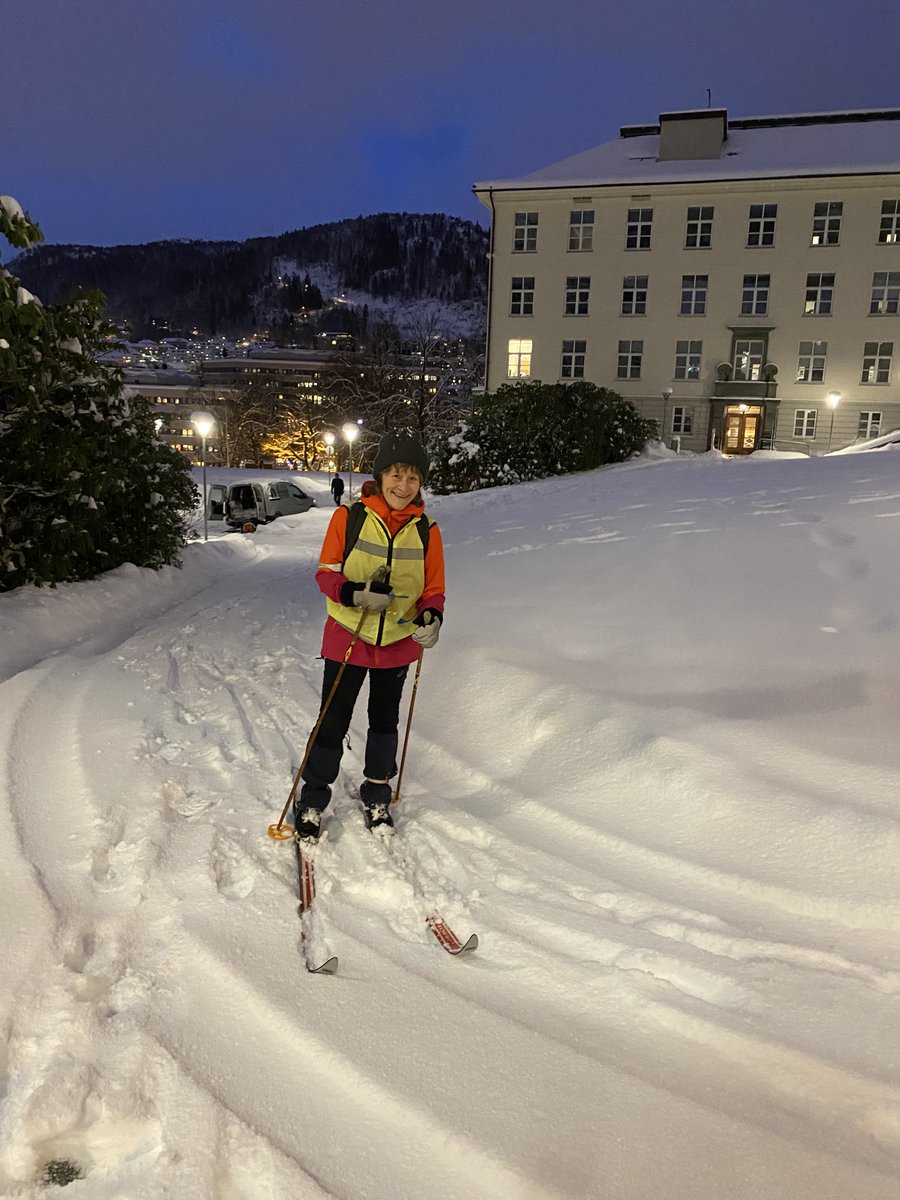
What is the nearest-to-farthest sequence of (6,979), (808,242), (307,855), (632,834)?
(6,979)
(307,855)
(632,834)
(808,242)

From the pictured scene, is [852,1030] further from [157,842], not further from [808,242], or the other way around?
[808,242]

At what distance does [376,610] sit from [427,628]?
290 mm

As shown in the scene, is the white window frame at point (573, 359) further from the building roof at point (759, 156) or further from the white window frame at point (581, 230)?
the building roof at point (759, 156)

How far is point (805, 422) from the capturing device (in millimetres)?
30703

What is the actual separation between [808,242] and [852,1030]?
34297mm

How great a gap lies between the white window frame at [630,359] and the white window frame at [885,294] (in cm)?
920

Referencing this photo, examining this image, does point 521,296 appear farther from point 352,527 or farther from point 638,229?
point 352,527

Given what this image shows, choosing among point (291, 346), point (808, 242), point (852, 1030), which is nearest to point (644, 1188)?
point (852, 1030)

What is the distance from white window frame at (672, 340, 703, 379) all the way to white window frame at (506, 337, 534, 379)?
6.57 meters

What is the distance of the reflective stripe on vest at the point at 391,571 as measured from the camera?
354cm

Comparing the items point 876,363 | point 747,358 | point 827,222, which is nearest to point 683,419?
point 747,358

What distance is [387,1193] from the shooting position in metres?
1.88

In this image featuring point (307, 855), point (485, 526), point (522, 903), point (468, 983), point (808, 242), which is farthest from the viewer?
point (808, 242)

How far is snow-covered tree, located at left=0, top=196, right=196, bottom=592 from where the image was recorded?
749 centimetres
